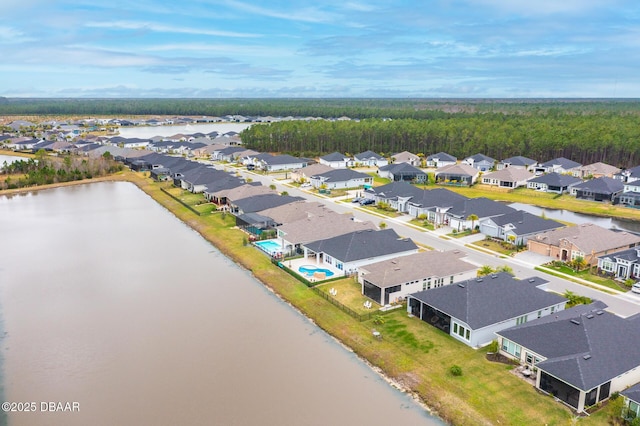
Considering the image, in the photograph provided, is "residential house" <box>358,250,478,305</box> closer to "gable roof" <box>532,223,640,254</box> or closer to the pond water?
"gable roof" <box>532,223,640,254</box>

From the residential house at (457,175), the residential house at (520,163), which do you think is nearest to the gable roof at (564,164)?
the residential house at (520,163)

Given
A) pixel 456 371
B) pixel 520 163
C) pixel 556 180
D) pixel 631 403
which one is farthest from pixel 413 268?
pixel 520 163

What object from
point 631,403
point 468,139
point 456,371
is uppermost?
point 468,139

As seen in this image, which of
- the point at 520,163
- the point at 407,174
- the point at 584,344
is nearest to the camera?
the point at 584,344

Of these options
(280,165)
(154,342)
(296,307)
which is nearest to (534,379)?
(296,307)

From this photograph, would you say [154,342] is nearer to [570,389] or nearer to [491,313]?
[491,313]

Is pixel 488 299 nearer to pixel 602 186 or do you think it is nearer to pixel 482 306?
pixel 482 306

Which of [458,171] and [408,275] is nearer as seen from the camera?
[408,275]

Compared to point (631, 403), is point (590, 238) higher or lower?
higher
